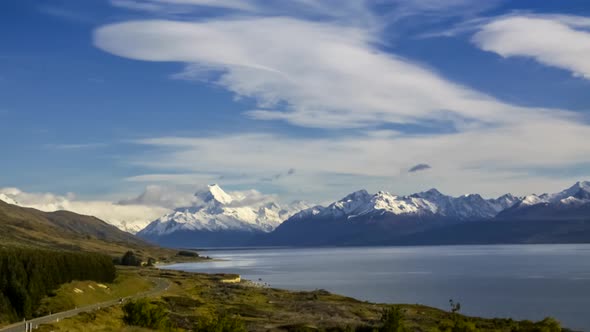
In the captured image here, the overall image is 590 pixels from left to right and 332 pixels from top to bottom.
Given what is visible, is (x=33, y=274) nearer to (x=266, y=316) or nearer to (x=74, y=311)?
(x=74, y=311)

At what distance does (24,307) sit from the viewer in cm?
9750

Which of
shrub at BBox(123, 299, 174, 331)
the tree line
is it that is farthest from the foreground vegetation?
the tree line

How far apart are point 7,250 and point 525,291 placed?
438 feet

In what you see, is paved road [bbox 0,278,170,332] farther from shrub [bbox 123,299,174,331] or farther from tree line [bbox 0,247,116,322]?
shrub [bbox 123,299,174,331]

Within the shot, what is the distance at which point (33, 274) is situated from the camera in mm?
107500

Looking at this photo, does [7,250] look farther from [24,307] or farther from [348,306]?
[348,306]

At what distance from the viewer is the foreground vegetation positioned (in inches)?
2923

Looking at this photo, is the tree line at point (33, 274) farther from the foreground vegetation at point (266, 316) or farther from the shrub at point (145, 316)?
the shrub at point (145, 316)

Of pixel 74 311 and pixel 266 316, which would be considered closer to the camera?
pixel 74 311

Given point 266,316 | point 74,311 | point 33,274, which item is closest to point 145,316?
point 74,311

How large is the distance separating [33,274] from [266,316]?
36.8 meters

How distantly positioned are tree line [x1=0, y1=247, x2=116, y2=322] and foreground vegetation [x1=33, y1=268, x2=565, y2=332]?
40.4ft

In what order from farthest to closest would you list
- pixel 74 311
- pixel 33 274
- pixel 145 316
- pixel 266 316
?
pixel 266 316, pixel 33 274, pixel 74 311, pixel 145 316

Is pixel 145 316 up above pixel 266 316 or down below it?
above
